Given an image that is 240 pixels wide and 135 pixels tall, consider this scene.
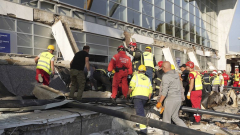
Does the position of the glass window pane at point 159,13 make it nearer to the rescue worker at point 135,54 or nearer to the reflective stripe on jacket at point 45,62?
the rescue worker at point 135,54

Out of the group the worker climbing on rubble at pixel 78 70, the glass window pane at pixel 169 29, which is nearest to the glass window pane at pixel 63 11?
the worker climbing on rubble at pixel 78 70

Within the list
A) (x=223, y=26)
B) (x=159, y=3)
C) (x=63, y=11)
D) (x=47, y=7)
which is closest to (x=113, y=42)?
(x=63, y=11)

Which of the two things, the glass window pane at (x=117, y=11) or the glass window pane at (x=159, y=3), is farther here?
the glass window pane at (x=159, y=3)

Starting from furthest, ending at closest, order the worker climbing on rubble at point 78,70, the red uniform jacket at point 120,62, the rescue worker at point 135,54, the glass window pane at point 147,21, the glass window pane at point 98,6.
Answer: the glass window pane at point 147,21, the glass window pane at point 98,6, the rescue worker at point 135,54, the red uniform jacket at point 120,62, the worker climbing on rubble at point 78,70

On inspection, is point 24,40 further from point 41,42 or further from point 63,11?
point 63,11

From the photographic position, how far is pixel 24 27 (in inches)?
420

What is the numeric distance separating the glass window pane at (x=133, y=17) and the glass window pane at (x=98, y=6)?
288 centimetres

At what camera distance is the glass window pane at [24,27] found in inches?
412

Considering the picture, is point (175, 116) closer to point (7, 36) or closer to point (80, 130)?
point (80, 130)

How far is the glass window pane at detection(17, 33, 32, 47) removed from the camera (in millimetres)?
10457

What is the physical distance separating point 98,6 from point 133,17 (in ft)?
13.4

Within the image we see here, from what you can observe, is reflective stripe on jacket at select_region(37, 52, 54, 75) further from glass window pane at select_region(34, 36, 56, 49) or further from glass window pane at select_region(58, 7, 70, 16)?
glass window pane at select_region(58, 7, 70, 16)

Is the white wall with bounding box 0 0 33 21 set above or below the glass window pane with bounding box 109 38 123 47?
above

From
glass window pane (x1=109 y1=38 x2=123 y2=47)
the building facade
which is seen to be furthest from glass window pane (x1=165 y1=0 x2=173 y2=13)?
glass window pane (x1=109 y1=38 x2=123 y2=47)
